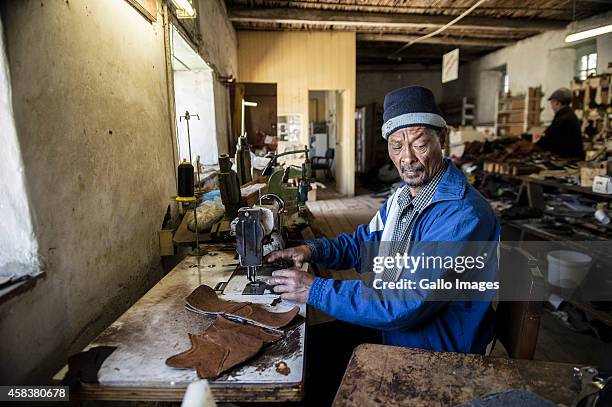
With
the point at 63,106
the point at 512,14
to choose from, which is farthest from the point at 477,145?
the point at 63,106

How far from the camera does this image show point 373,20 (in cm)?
666

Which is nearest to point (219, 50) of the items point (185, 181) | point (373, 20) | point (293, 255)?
point (373, 20)

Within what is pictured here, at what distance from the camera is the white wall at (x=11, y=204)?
994 mm

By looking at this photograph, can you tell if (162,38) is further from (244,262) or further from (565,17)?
(565,17)

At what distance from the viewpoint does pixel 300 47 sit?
7.46 metres

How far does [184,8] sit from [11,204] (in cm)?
183

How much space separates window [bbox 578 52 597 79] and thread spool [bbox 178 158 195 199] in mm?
7524

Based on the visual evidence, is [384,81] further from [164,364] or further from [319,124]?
[164,364]

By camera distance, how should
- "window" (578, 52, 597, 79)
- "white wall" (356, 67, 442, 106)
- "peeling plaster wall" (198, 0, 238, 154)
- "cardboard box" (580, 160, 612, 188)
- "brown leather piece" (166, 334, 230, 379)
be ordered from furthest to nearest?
"white wall" (356, 67, 442, 106) < "window" (578, 52, 597, 79) < "peeling plaster wall" (198, 0, 238, 154) < "cardboard box" (580, 160, 612, 188) < "brown leather piece" (166, 334, 230, 379)

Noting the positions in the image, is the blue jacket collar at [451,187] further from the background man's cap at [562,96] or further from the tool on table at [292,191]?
the background man's cap at [562,96]

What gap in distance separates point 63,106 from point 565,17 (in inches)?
337

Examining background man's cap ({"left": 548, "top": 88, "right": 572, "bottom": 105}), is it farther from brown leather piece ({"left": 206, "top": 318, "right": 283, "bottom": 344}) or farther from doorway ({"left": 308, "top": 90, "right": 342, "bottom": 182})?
doorway ({"left": 308, "top": 90, "right": 342, "bottom": 182})

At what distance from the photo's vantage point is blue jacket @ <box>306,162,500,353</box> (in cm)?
123

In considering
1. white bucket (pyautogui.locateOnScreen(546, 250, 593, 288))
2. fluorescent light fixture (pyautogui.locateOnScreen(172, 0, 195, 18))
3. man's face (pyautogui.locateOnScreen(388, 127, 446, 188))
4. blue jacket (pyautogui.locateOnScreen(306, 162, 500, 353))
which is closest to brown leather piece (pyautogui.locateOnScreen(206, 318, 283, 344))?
blue jacket (pyautogui.locateOnScreen(306, 162, 500, 353))
